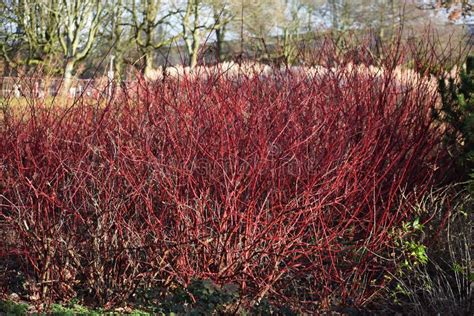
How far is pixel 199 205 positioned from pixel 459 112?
2.37m

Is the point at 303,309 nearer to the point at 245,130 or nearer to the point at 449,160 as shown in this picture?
the point at 245,130

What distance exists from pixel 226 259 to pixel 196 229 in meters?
0.29

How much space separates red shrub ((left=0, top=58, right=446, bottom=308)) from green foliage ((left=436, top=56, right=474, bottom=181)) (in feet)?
2.27

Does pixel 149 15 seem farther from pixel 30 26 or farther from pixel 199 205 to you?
pixel 199 205

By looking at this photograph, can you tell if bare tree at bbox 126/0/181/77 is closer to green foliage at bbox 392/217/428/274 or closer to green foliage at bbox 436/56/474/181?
green foliage at bbox 436/56/474/181

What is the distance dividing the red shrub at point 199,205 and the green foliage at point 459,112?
27.3 inches

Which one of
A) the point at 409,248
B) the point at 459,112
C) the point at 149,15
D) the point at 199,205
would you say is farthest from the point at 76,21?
the point at 409,248

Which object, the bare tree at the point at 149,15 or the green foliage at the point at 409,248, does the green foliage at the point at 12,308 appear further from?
the bare tree at the point at 149,15

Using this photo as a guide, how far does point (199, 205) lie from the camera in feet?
11.9

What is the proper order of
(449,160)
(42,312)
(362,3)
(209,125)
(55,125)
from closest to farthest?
(42,312) < (209,125) < (55,125) < (449,160) < (362,3)

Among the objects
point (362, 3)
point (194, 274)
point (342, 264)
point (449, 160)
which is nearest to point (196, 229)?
point (194, 274)

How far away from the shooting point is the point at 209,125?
12.8 feet

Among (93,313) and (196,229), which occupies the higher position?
(196,229)

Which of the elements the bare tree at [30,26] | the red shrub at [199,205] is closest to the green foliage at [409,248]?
the red shrub at [199,205]
